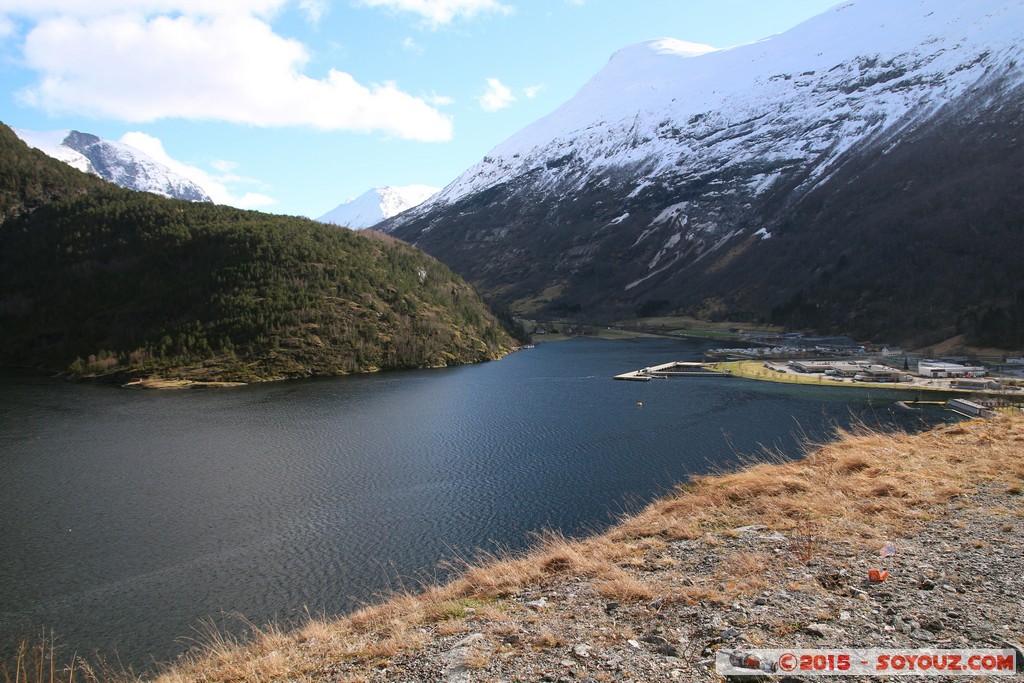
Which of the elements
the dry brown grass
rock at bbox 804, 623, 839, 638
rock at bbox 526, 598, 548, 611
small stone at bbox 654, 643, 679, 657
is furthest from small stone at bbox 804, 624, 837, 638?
rock at bbox 526, 598, 548, 611

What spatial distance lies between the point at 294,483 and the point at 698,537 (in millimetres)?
33428

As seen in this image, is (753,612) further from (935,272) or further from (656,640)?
(935,272)

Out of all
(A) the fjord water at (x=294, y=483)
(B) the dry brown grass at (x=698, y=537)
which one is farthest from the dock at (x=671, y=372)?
(B) the dry brown grass at (x=698, y=537)

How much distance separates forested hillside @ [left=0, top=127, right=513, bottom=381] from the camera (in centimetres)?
9644

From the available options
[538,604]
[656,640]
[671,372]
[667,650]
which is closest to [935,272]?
[671,372]

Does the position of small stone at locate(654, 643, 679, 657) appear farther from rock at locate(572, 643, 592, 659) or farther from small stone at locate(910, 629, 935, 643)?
small stone at locate(910, 629, 935, 643)

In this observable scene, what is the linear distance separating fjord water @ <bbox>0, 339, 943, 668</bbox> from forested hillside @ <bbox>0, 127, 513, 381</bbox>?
55.8 ft

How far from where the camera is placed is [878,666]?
7.14 m

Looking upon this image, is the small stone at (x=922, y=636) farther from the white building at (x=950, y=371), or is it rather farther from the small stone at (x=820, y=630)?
the white building at (x=950, y=371)

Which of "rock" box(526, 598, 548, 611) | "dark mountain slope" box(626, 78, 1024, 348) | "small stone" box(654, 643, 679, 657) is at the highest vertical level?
"dark mountain slope" box(626, 78, 1024, 348)

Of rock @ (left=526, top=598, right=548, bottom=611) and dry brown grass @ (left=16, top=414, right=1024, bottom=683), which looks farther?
rock @ (left=526, top=598, right=548, bottom=611)

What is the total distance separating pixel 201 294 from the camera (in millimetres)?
107812

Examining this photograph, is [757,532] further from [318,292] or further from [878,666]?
[318,292]

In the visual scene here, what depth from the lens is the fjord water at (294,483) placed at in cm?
2539
